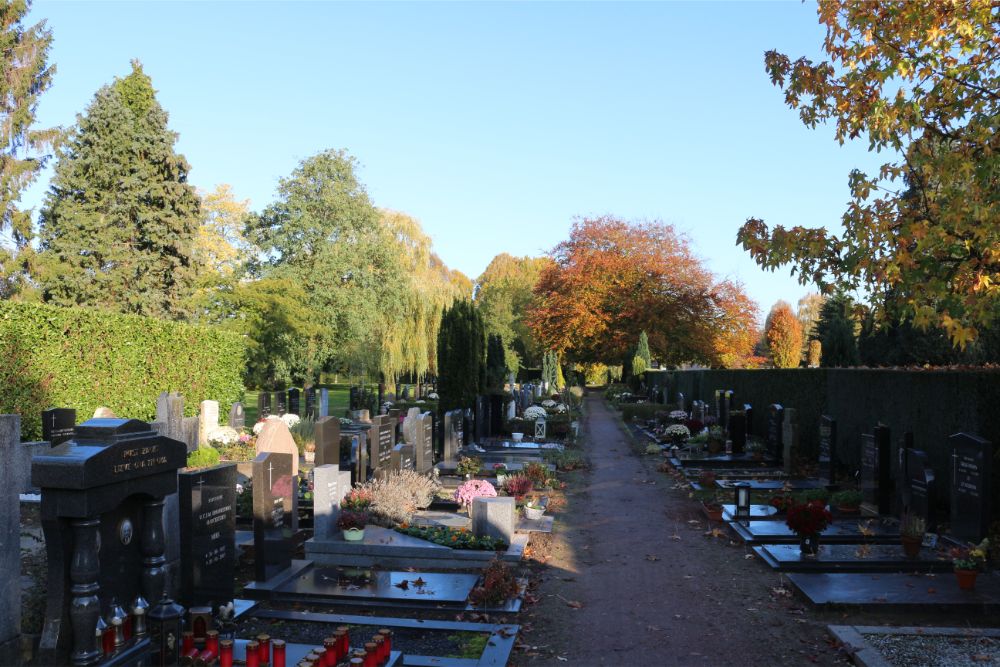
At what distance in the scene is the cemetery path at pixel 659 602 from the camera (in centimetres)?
704

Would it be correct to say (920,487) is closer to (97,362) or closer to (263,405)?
(97,362)

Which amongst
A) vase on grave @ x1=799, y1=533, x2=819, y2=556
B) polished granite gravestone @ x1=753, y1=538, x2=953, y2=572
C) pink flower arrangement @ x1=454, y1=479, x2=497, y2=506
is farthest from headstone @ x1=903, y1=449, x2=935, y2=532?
pink flower arrangement @ x1=454, y1=479, x2=497, y2=506

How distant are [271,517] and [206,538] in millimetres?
1510

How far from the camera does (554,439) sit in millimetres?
26016

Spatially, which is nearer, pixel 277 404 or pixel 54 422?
pixel 54 422

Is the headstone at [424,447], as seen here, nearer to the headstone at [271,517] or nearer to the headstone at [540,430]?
the headstone at [271,517]

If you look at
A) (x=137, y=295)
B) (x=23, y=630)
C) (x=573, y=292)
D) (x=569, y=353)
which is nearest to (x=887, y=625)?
(x=23, y=630)

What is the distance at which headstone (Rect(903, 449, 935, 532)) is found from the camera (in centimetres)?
1052

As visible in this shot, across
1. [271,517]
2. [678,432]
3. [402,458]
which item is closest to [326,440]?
[402,458]

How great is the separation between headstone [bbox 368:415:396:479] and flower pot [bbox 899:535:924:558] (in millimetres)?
7973

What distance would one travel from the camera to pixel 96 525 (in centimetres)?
573

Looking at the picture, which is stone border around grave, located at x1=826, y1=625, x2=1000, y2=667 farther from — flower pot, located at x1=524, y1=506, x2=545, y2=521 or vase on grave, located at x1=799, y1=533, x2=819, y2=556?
flower pot, located at x1=524, y1=506, x2=545, y2=521

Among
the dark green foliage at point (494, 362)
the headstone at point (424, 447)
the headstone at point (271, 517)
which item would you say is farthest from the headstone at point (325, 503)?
the dark green foliage at point (494, 362)

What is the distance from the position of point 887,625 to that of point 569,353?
47639 millimetres
